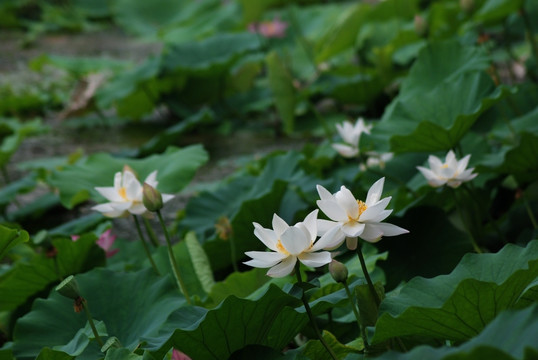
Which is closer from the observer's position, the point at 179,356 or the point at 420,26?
the point at 179,356

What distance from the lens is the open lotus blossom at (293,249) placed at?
0.89 meters

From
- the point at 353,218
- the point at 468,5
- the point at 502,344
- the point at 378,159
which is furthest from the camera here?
the point at 468,5

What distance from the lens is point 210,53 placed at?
3230mm

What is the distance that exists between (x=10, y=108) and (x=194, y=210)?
6.85 ft

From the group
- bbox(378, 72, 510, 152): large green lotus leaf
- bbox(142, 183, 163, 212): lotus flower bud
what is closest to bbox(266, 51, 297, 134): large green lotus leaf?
bbox(378, 72, 510, 152): large green lotus leaf

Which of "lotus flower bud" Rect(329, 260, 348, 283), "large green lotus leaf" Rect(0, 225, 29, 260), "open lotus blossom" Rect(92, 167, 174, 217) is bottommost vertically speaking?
"lotus flower bud" Rect(329, 260, 348, 283)

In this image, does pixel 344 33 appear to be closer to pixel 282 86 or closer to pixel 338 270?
pixel 282 86

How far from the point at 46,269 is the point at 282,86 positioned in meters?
1.14

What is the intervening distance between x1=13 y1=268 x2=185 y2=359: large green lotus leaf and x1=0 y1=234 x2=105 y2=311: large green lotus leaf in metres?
0.14

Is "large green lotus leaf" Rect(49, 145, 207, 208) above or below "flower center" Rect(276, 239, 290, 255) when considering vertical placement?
below

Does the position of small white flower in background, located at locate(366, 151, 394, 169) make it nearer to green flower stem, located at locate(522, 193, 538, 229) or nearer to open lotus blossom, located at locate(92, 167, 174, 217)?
green flower stem, located at locate(522, 193, 538, 229)

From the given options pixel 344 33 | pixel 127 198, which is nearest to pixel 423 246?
pixel 127 198

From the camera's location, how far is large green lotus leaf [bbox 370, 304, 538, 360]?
0.61 metres

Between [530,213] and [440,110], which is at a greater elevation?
[440,110]
